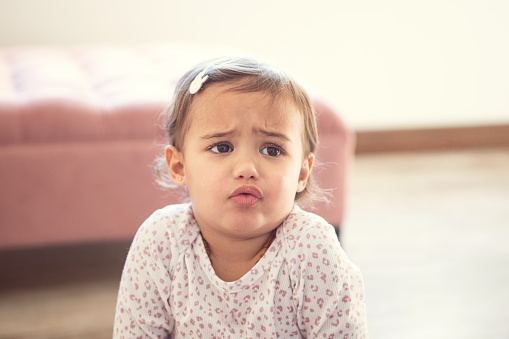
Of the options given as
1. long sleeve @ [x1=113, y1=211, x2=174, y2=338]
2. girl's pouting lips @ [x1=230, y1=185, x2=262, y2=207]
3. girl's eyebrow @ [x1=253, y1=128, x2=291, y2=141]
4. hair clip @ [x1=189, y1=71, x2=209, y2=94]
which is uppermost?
hair clip @ [x1=189, y1=71, x2=209, y2=94]

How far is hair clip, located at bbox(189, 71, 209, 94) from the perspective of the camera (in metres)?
0.94

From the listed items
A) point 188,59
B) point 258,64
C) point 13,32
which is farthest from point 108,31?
point 258,64

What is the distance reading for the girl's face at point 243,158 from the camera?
91cm

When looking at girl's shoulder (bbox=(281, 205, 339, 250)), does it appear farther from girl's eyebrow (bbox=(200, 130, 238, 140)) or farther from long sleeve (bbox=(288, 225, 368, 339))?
girl's eyebrow (bbox=(200, 130, 238, 140))

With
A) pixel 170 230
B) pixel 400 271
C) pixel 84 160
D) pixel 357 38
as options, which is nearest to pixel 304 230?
pixel 170 230

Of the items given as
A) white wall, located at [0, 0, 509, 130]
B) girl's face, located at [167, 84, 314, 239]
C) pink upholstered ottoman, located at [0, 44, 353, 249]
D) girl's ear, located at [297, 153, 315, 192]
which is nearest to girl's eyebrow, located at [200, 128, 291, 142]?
girl's face, located at [167, 84, 314, 239]

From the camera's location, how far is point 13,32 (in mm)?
2701

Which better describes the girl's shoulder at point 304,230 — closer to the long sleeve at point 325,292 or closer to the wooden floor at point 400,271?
the long sleeve at point 325,292

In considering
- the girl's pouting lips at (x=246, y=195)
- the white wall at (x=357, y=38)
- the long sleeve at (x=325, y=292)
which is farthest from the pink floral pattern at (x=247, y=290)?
the white wall at (x=357, y=38)

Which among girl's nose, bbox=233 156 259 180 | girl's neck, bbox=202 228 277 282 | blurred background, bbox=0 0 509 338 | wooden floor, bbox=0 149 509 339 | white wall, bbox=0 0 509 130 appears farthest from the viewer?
white wall, bbox=0 0 509 130

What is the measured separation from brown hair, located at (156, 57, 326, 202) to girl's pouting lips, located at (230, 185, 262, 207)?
13 cm

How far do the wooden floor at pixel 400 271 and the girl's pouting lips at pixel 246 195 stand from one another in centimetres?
73

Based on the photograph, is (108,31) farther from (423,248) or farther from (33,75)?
(423,248)

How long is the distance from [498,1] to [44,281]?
2345mm
